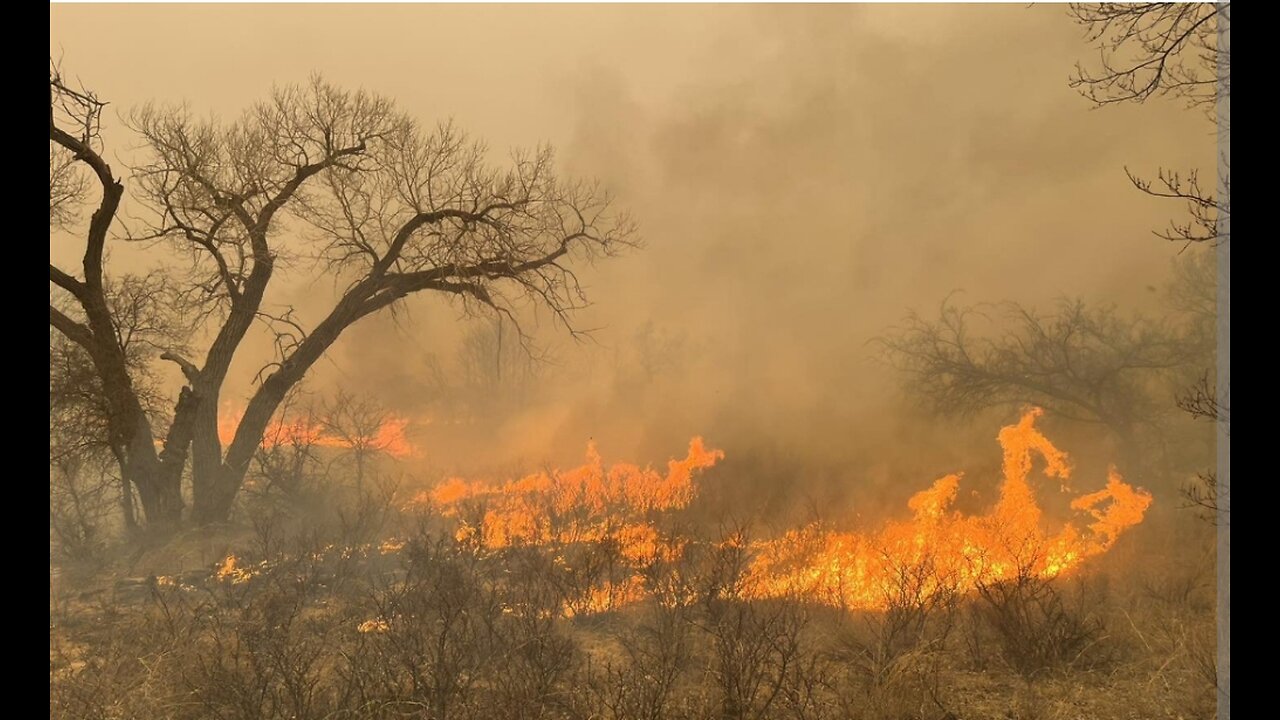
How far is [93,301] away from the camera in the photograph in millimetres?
8844

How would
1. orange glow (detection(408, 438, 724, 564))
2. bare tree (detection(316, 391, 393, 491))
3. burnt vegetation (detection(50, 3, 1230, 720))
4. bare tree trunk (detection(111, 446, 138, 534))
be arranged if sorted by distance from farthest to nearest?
bare tree (detection(316, 391, 393, 491)) < bare tree trunk (detection(111, 446, 138, 534)) < orange glow (detection(408, 438, 724, 564)) < burnt vegetation (detection(50, 3, 1230, 720))

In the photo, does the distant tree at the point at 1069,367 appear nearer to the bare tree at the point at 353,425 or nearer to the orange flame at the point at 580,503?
the orange flame at the point at 580,503

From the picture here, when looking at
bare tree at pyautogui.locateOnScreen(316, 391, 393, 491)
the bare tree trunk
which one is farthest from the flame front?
the bare tree trunk

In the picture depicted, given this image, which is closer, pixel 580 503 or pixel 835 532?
pixel 835 532

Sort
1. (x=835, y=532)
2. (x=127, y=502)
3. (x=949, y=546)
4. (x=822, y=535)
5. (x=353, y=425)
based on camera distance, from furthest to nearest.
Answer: (x=353, y=425), (x=127, y=502), (x=835, y=532), (x=822, y=535), (x=949, y=546)

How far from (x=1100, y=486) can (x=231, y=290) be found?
16.0 metres

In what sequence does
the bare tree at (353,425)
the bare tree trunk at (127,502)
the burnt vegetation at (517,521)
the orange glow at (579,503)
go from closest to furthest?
the burnt vegetation at (517,521) < the orange glow at (579,503) < the bare tree trunk at (127,502) < the bare tree at (353,425)

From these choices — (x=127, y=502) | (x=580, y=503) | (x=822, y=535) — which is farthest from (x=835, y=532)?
(x=127, y=502)

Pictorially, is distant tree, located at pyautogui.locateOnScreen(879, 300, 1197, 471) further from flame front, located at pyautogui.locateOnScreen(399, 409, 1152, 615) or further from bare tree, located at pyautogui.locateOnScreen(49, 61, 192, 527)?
bare tree, located at pyautogui.locateOnScreen(49, 61, 192, 527)

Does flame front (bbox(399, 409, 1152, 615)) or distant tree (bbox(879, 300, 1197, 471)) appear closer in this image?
flame front (bbox(399, 409, 1152, 615))

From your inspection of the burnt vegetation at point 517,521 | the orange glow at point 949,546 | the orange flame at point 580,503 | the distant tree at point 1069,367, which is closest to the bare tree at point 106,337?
the burnt vegetation at point 517,521

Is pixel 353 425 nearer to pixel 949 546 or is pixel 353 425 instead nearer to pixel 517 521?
pixel 517 521
